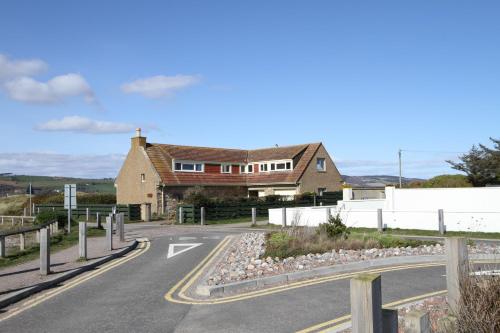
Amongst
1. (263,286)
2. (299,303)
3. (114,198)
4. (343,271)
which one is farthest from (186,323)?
Answer: (114,198)

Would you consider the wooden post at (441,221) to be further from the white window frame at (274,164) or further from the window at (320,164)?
the window at (320,164)

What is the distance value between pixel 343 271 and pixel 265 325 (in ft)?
→ 16.7

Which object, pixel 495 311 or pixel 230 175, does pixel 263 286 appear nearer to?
pixel 495 311

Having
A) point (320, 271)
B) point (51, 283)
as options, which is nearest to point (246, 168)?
point (320, 271)

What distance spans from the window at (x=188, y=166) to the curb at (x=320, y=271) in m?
32.3

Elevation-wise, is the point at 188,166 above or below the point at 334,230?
above

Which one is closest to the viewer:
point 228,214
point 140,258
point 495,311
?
point 495,311

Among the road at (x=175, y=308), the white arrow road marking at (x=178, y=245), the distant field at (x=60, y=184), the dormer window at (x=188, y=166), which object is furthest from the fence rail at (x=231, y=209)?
the distant field at (x=60, y=184)

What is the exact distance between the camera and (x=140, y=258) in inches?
624

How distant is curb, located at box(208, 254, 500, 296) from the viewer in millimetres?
10164

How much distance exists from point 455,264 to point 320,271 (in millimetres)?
5424

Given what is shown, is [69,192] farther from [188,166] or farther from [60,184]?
[60,184]

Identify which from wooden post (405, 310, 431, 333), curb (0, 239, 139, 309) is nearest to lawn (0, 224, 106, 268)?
curb (0, 239, 139, 309)

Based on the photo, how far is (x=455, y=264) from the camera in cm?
666
